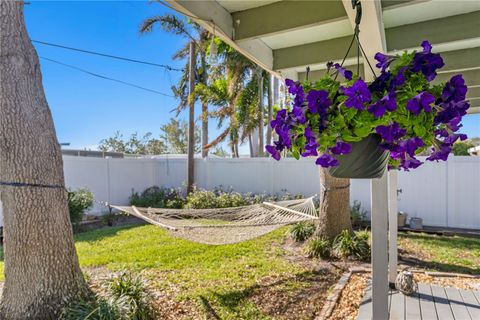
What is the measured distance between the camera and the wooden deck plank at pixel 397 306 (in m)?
2.06

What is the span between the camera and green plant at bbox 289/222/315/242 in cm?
447

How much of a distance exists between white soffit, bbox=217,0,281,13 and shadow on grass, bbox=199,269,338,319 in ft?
7.01

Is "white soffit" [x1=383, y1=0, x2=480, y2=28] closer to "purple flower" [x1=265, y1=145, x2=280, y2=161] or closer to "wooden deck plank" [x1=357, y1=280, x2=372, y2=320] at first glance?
"purple flower" [x1=265, y1=145, x2=280, y2=161]

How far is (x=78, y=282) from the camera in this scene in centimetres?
226

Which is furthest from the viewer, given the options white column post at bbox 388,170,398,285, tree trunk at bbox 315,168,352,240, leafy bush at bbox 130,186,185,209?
leafy bush at bbox 130,186,185,209

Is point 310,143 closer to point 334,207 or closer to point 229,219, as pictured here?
point 334,207

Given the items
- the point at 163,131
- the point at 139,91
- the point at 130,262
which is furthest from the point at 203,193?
the point at 163,131

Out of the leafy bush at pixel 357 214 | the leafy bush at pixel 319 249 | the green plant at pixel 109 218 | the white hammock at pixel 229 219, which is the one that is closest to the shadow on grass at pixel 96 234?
the green plant at pixel 109 218

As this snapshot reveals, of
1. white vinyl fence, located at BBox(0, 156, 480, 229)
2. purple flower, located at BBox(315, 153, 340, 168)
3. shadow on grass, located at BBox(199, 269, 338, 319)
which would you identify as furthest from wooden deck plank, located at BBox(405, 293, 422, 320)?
white vinyl fence, located at BBox(0, 156, 480, 229)

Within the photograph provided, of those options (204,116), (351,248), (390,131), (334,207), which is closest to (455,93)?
(390,131)

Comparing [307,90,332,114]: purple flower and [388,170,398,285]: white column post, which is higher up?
[307,90,332,114]: purple flower

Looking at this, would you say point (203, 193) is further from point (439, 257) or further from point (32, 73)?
point (32, 73)

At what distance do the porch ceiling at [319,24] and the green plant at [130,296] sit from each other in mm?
1842

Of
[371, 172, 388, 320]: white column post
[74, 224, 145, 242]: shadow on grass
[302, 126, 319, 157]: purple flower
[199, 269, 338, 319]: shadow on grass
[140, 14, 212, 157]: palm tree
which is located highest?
[140, 14, 212, 157]: palm tree
